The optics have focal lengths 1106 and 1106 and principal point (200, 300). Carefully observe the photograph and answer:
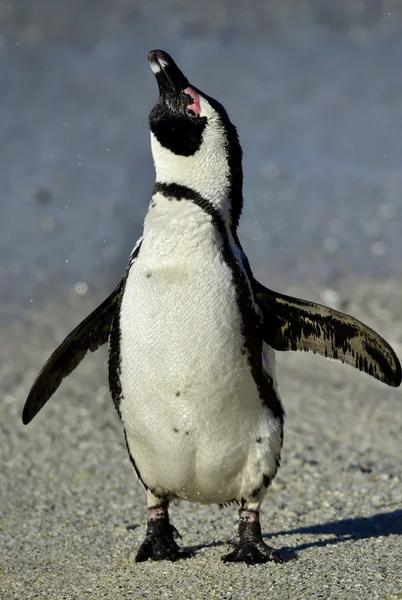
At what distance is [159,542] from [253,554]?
1.16 feet

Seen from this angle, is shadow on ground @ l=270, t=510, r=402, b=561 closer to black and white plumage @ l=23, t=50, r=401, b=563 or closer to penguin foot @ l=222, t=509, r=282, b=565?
penguin foot @ l=222, t=509, r=282, b=565

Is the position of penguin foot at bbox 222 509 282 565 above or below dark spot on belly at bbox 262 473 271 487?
below

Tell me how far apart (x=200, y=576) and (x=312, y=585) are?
38cm

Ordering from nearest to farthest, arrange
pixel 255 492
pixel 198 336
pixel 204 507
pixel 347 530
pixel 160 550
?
pixel 198 336 → pixel 255 492 → pixel 160 550 → pixel 347 530 → pixel 204 507

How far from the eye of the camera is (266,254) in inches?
436

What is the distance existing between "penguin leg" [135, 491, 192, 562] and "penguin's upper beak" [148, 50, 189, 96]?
1344mm

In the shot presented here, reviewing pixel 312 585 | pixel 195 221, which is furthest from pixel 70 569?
pixel 195 221

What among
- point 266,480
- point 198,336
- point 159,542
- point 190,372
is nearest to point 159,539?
point 159,542

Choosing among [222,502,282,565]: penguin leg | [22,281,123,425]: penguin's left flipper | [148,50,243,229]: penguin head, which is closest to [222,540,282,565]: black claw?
[222,502,282,565]: penguin leg

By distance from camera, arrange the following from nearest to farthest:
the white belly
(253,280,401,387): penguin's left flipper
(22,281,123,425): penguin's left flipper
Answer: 1. the white belly
2. (253,280,401,387): penguin's left flipper
3. (22,281,123,425): penguin's left flipper

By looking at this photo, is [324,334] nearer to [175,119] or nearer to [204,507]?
[175,119]

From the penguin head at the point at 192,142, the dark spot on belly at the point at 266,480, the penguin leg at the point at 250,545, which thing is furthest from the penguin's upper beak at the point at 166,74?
the penguin leg at the point at 250,545

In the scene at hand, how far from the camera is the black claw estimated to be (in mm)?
3574

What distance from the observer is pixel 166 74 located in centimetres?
359
